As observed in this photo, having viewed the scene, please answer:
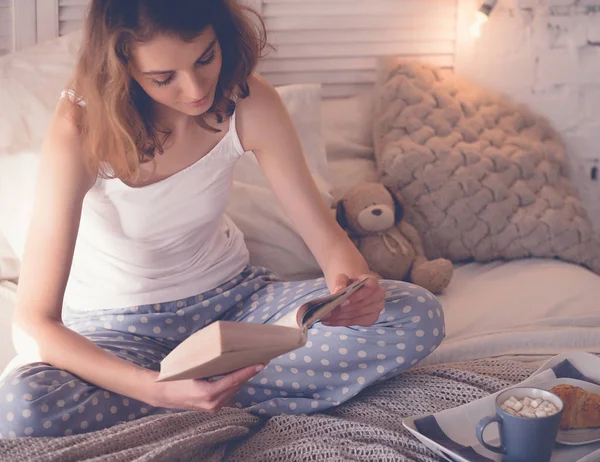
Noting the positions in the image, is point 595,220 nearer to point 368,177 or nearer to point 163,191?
point 368,177

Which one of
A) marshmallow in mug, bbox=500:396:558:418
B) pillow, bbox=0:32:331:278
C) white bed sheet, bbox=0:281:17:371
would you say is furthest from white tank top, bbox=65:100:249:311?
marshmallow in mug, bbox=500:396:558:418

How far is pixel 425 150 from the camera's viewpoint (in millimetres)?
1849

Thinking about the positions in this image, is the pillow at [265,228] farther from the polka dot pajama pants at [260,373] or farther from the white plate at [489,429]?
the white plate at [489,429]

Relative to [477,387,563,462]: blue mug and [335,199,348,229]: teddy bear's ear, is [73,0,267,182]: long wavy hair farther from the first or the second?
[477,387,563,462]: blue mug

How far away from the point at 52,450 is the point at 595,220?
1665mm

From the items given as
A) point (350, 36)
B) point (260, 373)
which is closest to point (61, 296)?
point (260, 373)

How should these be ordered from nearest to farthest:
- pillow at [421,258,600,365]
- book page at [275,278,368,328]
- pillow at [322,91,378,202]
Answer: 1. book page at [275,278,368,328]
2. pillow at [421,258,600,365]
3. pillow at [322,91,378,202]

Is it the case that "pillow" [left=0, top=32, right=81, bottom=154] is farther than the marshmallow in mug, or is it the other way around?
"pillow" [left=0, top=32, right=81, bottom=154]

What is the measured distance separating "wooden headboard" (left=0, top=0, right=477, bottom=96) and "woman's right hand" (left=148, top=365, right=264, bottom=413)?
1.18m

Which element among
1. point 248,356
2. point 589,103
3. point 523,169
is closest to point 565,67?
point 589,103

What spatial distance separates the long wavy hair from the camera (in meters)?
1.09

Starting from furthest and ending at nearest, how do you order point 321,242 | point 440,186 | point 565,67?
point 565,67 → point 440,186 → point 321,242

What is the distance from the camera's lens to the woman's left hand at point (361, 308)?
1.17 m

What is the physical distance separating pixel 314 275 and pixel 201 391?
0.72 meters
